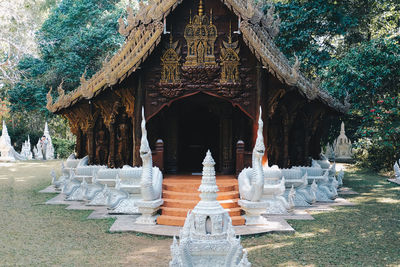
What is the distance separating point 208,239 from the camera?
3.86 meters

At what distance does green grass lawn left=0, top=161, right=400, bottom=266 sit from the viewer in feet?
16.5

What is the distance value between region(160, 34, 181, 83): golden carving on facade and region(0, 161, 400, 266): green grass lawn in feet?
Result: 10.9

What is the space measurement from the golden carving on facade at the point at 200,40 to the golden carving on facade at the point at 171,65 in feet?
0.80

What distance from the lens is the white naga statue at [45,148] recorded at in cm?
2203

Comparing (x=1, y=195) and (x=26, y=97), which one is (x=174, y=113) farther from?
(x=26, y=97)

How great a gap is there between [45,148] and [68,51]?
23.7 ft

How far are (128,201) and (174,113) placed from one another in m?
2.88

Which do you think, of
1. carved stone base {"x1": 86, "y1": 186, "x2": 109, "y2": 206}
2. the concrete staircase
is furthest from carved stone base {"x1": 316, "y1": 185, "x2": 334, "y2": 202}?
carved stone base {"x1": 86, "y1": 186, "x2": 109, "y2": 206}

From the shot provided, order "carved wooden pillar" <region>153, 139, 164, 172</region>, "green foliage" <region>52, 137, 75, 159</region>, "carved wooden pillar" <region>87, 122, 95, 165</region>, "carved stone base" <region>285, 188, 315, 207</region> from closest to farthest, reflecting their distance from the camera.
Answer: "carved stone base" <region>285, 188, 315, 207</region> → "carved wooden pillar" <region>153, 139, 164, 172</region> → "carved wooden pillar" <region>87, 122, 95, 165</region> → "green foliage" <region>52, 137, 75, 159</region>

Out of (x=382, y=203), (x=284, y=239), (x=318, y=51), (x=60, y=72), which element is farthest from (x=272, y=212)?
(x=60, y=72)

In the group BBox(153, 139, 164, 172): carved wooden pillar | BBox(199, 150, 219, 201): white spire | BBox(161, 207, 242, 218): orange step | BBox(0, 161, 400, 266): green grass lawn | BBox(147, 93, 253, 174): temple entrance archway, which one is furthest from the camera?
BBox(147, 93, 253, 174): temple entrance archway

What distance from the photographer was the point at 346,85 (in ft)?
41.9

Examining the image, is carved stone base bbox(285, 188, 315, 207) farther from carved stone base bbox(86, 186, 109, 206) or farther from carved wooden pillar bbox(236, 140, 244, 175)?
carved stone base bbox(86, 186, 109, 206)

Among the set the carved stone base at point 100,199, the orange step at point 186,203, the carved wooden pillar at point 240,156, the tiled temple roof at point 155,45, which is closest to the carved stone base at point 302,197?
the carved wooden pillar at point 240,156
